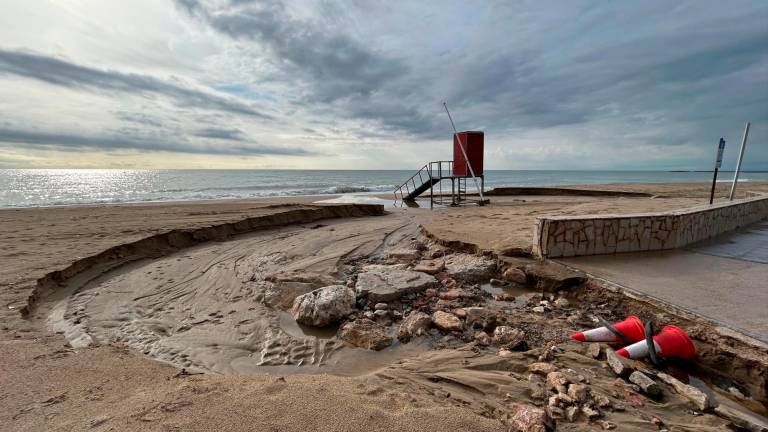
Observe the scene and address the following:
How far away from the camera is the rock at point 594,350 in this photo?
3480mm

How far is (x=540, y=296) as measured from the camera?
17.1 ft

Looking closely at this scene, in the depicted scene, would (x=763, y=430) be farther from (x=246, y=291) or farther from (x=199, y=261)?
(x=199, y=261)

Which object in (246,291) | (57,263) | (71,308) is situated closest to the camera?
(71,308)

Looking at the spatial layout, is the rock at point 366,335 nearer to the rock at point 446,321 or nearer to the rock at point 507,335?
the rock at point 446,321

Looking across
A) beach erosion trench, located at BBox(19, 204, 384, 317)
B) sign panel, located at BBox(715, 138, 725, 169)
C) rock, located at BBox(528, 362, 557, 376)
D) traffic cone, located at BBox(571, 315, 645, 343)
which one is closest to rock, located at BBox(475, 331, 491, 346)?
rock, located at BBox(528, 362, 557, 376)

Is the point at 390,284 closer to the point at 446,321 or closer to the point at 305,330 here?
the point at 446,321

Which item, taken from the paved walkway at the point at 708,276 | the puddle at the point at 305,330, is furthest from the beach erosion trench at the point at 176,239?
the paved walkway at the point at 708,276

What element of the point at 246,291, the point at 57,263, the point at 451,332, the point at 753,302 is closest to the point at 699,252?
the point at 753,302

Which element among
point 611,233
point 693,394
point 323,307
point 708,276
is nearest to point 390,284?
point 323,307

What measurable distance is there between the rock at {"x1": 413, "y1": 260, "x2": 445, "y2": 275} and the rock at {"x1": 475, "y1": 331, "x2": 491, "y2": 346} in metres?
2.39

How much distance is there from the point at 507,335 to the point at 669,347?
1587mm

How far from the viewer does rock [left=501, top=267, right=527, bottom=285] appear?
19.0 feet

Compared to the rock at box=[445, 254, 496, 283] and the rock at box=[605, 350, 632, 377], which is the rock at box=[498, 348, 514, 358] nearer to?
the rock at box=[605, 350, 632, 377]

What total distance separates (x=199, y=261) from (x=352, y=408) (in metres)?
6.46
